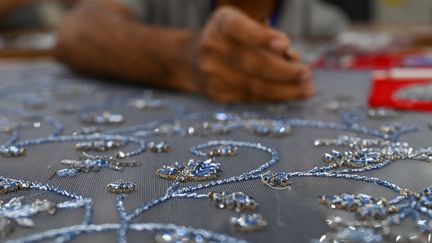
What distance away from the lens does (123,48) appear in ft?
2.88

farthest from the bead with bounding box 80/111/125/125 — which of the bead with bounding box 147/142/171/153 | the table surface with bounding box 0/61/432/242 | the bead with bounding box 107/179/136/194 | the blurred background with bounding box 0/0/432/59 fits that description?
the blurred background with bounding box 0/0/432/59

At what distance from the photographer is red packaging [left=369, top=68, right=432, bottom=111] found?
24.7 inches

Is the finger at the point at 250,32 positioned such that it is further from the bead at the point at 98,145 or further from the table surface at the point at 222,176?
the bead at the point at 98,145

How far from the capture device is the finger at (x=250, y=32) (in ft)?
2.07

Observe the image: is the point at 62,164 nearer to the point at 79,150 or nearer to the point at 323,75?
the point at 79,150

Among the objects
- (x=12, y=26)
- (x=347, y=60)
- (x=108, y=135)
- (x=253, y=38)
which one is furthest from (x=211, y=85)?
(x=12, y=26)

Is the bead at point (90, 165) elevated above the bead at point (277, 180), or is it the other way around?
the bead at point (277, 180)

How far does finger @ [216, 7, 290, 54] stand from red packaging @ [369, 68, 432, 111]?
0.48 feet

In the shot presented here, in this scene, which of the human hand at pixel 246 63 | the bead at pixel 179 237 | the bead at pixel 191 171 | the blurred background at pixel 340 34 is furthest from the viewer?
the blurred background at pixel 340 34

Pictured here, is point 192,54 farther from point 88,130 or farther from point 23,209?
point 23,209

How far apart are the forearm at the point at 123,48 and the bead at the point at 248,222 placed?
1.56 ft

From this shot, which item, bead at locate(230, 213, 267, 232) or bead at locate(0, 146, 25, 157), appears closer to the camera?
bead at locate(230, 213, 267, 232)

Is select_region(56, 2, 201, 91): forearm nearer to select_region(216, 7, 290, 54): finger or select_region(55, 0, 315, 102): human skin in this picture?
select_region(55, 0, 315, 102): human skin

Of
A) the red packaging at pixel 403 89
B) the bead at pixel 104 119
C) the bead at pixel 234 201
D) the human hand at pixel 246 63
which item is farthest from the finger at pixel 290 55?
the bead at pixel 234 201
